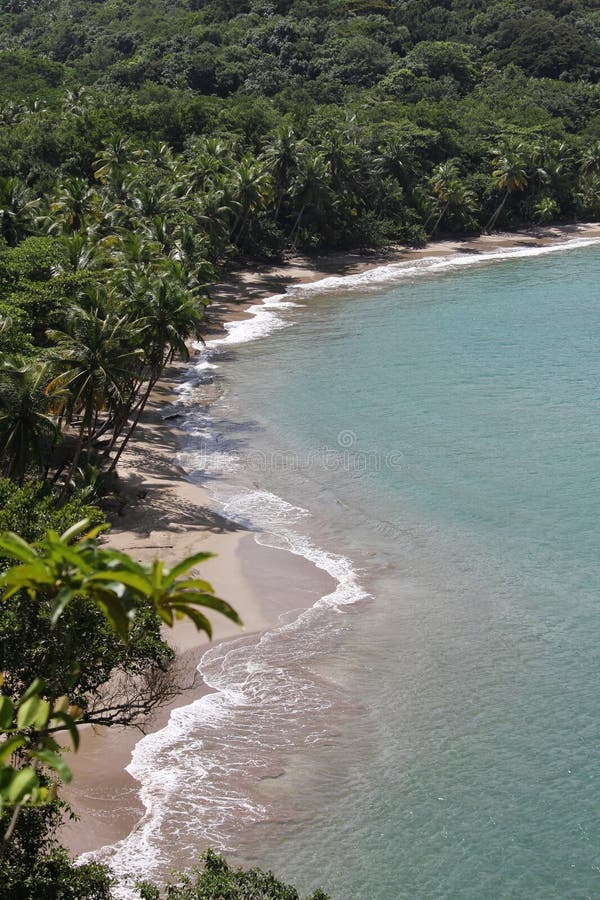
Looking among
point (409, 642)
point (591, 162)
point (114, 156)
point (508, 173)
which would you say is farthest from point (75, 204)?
point (591, 162)

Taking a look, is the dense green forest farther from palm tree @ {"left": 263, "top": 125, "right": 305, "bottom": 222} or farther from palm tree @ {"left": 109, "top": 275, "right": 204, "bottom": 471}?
palm tree @ {"left": 263, "top": 125, "right": 305, "bottom": 222}

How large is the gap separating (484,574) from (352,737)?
374 inches

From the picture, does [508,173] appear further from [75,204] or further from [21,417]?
[21,417]

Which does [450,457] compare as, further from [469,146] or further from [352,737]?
[469,146]

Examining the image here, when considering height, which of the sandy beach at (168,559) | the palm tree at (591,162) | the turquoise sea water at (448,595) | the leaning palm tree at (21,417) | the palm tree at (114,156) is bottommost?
the turquoise sea water at (448,595)

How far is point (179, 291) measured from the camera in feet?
118

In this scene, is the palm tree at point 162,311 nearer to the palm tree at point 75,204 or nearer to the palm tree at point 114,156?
the palm tree at point 75,204

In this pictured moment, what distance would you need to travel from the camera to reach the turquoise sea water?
1998 cm

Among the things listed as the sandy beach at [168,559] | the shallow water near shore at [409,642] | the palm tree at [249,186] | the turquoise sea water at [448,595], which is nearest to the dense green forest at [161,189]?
the palm tree at [249,186]

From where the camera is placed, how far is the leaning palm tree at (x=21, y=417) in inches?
1063

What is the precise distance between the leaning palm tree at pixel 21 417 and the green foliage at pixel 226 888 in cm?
1463

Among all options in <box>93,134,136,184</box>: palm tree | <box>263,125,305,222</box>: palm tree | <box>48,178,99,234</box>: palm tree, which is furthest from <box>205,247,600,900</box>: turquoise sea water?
<box>263,125,305,222</box>: palm tree

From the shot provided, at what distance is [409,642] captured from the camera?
88.9 feet

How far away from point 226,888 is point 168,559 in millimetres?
16149
